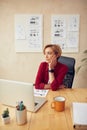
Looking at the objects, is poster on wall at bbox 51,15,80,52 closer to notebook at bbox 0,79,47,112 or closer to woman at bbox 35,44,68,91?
woman at bbox 35,44,68,91

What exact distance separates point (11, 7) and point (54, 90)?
7.18 ft

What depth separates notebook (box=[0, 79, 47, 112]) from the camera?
53.3 inches

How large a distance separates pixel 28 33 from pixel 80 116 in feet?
8.46

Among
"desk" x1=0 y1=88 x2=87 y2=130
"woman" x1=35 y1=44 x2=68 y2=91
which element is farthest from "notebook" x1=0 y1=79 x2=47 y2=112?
"woman" x1=35 y1=44 x2=68 y2=91

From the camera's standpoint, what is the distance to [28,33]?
11.7 ft

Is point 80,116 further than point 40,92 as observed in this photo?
No

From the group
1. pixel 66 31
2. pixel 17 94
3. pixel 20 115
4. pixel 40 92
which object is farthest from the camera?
pixel 66 31

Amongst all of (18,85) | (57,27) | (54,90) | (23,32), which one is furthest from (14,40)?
(18,85)

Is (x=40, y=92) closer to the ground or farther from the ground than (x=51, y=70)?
closer to the ground

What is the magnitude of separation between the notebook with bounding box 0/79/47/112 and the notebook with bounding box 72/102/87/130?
0.33 m

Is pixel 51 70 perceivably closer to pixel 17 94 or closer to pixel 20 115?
pixel 17 94

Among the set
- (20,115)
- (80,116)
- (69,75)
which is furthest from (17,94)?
(69,75)

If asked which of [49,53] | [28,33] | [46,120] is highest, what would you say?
[28,33]

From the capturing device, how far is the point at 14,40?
142 inches
